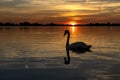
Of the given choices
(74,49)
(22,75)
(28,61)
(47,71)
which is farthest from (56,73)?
(74,49)

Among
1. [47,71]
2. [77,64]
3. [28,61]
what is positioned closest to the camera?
[47,71]

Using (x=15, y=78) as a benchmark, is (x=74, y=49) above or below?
below

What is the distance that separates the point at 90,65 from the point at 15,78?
4.18 m

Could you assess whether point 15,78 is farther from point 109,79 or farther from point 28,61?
point 28,61

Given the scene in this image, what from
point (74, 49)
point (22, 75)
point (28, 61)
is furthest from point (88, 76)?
point (74, 49)

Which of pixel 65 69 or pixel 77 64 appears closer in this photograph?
pixel 65 69

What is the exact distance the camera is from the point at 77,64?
14078mm

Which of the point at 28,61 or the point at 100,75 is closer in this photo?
the point at 100,75

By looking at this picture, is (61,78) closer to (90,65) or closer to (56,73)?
(56,73)

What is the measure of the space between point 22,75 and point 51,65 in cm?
270

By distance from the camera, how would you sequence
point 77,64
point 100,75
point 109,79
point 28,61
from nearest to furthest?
point 109,79 < point 100,75 < point 77,64 < point 28,61

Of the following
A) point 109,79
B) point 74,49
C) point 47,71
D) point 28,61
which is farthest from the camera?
point 74,49

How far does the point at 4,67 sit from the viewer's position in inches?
512

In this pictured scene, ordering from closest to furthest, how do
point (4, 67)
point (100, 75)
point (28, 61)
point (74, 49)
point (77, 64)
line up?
1. point (100, 75)
2. point (4, 67)
3. point (77, 64)
4. point (28, 61)
5. point (74, 49)
